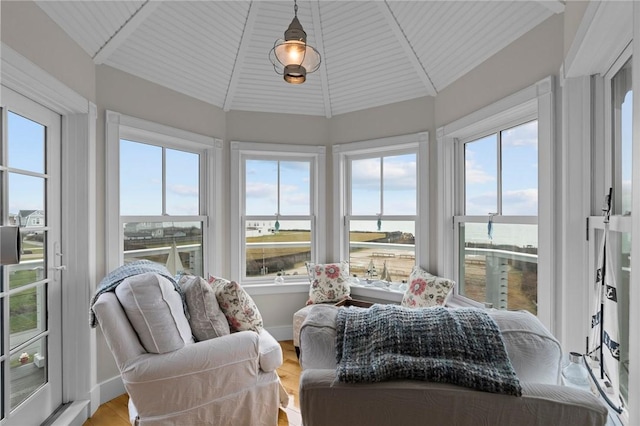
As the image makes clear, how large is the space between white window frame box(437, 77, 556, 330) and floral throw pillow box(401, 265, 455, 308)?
7.2 inches

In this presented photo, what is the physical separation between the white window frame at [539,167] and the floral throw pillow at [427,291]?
0.18 metres

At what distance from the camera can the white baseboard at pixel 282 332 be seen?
332cm

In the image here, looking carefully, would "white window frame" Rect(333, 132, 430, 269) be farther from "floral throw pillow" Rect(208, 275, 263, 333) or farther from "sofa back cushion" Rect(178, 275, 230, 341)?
"sofa back cushion" Rect(178, 275, 230, 341)

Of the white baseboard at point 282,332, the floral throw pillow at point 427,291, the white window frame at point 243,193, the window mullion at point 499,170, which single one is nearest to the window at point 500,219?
the window mullion at point 499,170

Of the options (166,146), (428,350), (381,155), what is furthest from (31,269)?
(381,155)

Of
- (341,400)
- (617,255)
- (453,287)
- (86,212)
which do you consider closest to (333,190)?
(453,287)

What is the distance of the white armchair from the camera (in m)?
1.64

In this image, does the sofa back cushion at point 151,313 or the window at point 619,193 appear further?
the sofa back cushion at point 151,313

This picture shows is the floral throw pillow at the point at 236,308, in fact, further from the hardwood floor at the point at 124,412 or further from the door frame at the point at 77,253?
the door frame at the point at 77,253

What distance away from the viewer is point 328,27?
9.18 ft

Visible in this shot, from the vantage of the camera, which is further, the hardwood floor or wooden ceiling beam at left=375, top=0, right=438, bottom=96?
wooden ceiling beam at left=375, top=0, right=438, bottom=96

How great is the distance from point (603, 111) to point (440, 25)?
1360 mm

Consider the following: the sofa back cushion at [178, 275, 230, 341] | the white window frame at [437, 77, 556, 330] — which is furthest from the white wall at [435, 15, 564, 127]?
the sofa back cushion at [178, 275, 230, 341]

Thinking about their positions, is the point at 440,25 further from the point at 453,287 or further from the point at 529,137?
the point at 453,287
